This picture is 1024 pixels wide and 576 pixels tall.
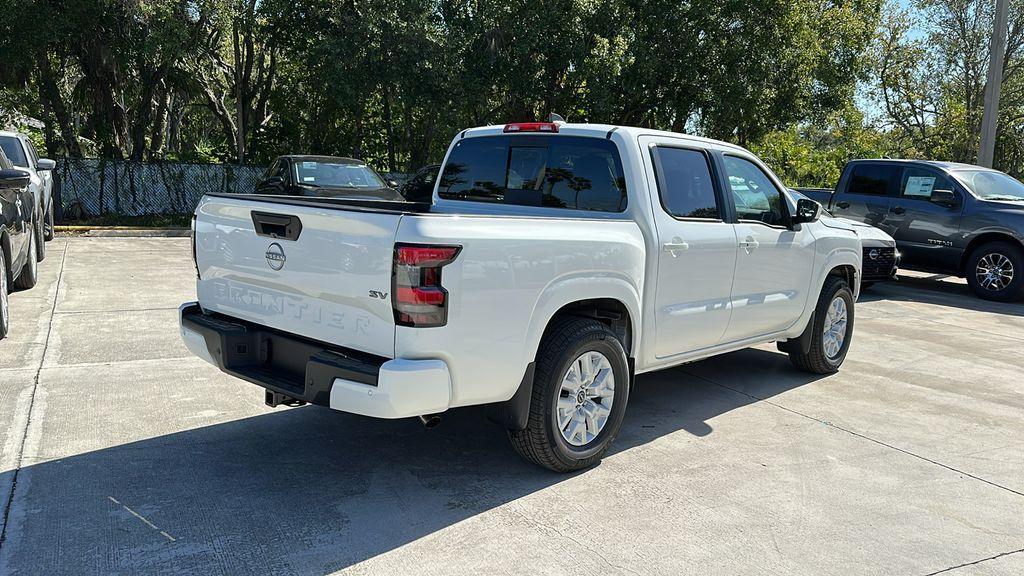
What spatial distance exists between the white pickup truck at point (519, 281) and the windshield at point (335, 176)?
28.1ft

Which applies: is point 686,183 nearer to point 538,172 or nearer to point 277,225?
point 538,172

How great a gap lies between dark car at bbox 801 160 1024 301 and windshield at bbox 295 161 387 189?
778 cm

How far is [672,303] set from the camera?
487 cm

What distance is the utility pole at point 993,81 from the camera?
1485cm

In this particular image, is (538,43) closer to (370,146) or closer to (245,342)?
(370,146)

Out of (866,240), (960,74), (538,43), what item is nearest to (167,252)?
(538,43)

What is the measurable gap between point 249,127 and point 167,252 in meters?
12.0

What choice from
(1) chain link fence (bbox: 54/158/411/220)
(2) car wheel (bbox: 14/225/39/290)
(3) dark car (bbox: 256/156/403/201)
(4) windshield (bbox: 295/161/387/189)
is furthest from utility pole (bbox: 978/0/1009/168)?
(2) car wheel (bbox: 14/225/39/290)

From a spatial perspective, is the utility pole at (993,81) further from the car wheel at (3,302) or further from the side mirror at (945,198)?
the car wheel at (3,302)

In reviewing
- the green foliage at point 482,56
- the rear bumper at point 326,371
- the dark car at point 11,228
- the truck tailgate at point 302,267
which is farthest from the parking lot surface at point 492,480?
the green foliage at point 482,56

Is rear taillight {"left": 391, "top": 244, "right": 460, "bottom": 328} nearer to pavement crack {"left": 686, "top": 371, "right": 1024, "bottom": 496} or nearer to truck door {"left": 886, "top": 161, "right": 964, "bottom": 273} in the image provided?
pavement crack {"left": 686, "top": 371, "right": 1024, "bottom": 496}

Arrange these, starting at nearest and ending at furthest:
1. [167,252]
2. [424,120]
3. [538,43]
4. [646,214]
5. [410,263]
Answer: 1. [410,263]
2. [646,214]
3. [167,252]
4. [538,43]
5. [424,120]

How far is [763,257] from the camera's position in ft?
18.4

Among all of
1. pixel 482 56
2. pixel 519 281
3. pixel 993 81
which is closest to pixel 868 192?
pixel 993 81
